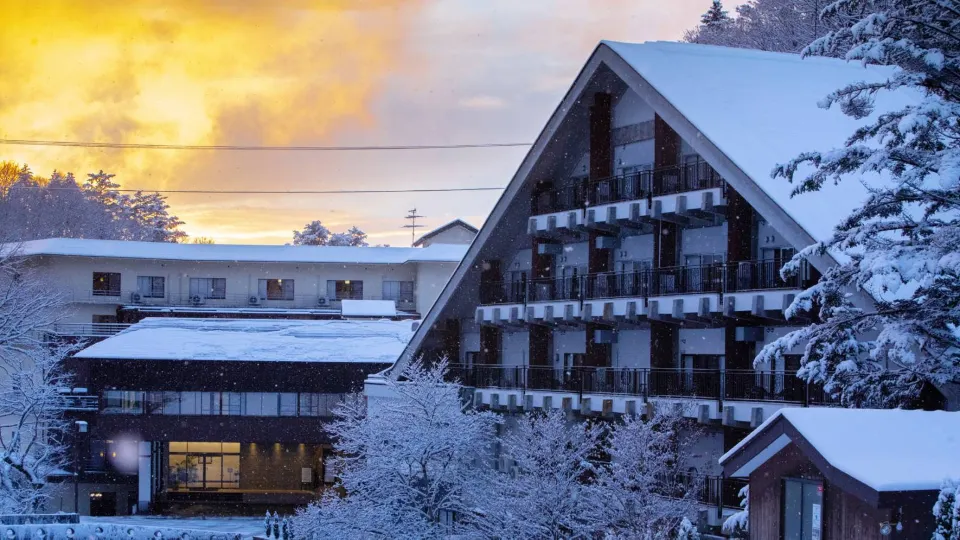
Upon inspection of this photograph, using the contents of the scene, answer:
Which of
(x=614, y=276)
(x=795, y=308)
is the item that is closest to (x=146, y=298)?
(x=614, y=276)

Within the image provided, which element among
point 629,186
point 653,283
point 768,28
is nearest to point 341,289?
point 768,28

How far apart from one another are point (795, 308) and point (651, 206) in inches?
386

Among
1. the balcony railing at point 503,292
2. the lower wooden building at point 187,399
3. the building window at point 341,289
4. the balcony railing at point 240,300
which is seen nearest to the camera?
the balcony railing at point 503,292

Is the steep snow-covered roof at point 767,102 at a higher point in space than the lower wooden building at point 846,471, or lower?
higher

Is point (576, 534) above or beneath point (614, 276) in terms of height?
beneath

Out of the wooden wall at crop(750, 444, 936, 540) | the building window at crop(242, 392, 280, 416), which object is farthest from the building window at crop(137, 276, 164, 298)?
the wooden wall at crop(750, 444, 936, 540)

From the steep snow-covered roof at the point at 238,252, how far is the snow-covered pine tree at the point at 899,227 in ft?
179

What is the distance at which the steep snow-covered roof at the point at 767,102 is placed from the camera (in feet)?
81.8

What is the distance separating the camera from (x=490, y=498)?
31.2m

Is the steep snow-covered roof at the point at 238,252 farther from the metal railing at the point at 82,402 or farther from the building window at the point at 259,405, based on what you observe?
the building window at the point at 259,405

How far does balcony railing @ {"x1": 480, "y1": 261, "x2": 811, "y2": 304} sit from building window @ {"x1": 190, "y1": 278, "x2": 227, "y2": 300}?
4248 cm

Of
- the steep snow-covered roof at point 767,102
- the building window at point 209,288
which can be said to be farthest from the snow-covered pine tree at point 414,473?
the building window at point 209,288

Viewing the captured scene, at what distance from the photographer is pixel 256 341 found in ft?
192

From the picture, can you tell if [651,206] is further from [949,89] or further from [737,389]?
[949,89]
